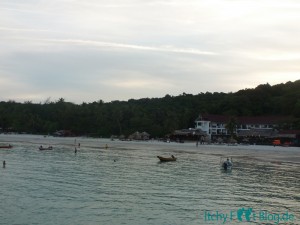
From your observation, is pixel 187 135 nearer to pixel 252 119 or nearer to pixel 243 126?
pixel 243 126

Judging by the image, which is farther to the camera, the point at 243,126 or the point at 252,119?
the point at 243,126

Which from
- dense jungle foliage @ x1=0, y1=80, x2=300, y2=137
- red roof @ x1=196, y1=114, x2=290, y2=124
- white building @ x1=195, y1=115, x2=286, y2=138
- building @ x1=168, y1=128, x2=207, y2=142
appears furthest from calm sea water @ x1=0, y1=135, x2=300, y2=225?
dense jungle foliage @ x1=0, y1=80, x2=300, y2=137

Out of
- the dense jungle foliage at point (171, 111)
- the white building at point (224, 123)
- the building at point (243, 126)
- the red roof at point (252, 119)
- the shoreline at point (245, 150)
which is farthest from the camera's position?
the dense jungle foliage at point (171, 111)

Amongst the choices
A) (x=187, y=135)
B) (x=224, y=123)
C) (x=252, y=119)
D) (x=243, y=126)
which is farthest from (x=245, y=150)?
(x=224, y=123)

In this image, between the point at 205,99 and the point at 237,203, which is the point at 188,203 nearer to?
the point at 237,203

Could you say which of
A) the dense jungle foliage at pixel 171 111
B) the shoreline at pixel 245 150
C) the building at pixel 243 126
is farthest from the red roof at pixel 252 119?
the shoreline at pixel 245 150

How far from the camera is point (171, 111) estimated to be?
165 meters

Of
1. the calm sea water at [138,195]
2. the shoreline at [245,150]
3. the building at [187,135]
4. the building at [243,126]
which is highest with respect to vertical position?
the building at [243,126]

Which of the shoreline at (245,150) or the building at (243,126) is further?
the building at (243,126)

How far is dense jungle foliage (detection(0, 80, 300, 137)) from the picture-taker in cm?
15512

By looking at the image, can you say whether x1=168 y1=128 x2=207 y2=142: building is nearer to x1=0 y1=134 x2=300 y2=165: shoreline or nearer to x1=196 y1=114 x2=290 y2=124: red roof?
x1=196 y1=114 x2=290 y2=124: red roof

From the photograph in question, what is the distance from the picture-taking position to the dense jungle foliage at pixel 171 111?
155125 millimetres

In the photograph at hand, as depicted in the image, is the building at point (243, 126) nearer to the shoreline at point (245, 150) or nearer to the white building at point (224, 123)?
the white building at point (224, 123)

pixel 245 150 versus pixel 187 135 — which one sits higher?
pixel 187 135
